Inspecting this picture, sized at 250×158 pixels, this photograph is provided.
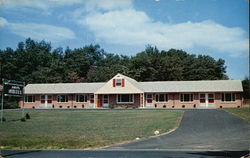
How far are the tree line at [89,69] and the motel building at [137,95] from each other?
10581mm

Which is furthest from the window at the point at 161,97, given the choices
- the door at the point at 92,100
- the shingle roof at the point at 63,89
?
the door at the point at 92,100

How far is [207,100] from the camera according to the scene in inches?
1487

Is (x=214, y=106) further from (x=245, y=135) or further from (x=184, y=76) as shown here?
(x=245, y=135)

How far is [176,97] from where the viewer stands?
38.7 meters

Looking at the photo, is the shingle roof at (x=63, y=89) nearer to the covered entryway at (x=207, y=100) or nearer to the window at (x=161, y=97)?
the window at (x=161, y=97)

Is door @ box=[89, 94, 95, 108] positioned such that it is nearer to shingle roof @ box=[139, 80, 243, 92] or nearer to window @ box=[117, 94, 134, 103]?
window @ box=[117, 94, 134, 103]

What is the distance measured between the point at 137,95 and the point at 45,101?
14.1 meters

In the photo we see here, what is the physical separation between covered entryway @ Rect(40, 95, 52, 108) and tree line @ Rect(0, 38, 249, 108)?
1076 centimetres

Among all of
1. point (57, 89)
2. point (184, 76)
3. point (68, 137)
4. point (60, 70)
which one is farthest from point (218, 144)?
point (60, 70)

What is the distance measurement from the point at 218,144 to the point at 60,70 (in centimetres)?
5164

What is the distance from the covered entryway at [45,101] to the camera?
43844 mm

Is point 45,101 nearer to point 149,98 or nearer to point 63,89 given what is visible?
point 63,89

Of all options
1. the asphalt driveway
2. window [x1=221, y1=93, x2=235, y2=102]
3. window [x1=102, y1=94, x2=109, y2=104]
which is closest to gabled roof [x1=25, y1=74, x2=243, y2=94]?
window [x1=221, y1=93, x2=235, y2=102]

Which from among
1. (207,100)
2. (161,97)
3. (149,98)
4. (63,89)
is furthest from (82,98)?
(207,100)
